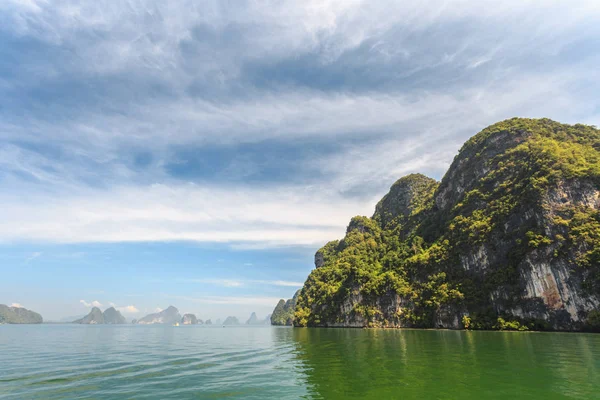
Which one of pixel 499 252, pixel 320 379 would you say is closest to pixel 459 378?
pixel 320 379

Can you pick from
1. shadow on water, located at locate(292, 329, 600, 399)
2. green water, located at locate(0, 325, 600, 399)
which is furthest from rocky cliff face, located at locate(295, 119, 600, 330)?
shadow on water, located at locate(292, 329, 600, 399)

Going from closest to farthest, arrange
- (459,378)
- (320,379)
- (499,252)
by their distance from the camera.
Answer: (459,378) → (320,379) → (499,252)

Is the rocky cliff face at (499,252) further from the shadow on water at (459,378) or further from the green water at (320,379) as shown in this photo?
the shadow on water at (459,378)

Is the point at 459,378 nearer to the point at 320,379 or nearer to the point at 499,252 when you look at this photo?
the point at 320,379

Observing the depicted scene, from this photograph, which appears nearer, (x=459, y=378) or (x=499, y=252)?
(x=459, y=378)

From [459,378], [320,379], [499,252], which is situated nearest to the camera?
[459,378]

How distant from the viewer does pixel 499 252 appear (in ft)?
315

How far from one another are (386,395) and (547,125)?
521 feet

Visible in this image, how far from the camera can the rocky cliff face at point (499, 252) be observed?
74875 mm

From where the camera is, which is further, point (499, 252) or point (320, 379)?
point (499, 252)

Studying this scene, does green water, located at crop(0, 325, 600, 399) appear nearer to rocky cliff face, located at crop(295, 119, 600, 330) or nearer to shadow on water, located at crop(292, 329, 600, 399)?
shadow on water, located at crop(292, 329, 600, 399)

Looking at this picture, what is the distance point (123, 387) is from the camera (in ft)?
62.3

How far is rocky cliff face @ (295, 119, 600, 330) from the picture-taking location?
7488 cm

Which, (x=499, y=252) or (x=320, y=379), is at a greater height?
(x=499, y=252)
